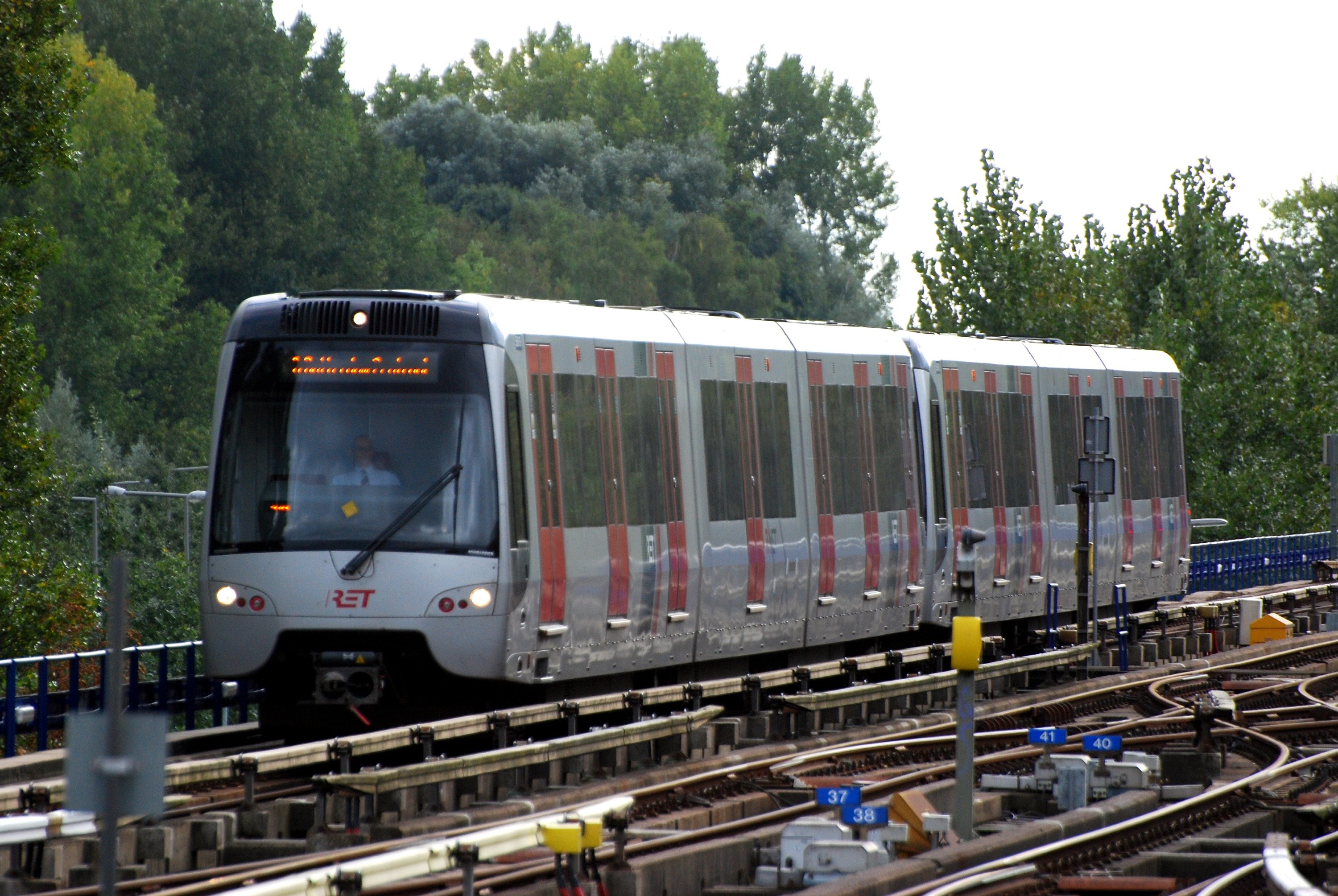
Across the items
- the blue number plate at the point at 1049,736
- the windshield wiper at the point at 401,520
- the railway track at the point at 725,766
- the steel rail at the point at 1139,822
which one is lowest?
the steel rail at the point at 1139,822

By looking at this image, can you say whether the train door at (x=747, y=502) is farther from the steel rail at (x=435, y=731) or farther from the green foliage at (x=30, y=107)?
the green foliage at (x=30, y=107)

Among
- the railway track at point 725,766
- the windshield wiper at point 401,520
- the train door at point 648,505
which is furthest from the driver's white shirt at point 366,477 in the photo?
the train door at point 648,505

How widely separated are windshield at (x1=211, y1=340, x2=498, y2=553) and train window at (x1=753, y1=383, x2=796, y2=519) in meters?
4.95

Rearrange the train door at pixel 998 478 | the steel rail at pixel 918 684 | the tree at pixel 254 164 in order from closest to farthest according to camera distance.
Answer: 1. the steel rail at pixel 918 684
2. the train door at pixel 998 478
3. the tree at pixel 254 164

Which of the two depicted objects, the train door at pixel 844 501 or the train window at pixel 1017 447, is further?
the train window at pixel 1017 447

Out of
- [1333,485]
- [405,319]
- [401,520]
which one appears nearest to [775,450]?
[405,319]

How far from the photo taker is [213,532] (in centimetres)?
1622

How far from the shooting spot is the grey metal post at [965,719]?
1326 cm

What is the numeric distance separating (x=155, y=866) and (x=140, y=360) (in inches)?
2774

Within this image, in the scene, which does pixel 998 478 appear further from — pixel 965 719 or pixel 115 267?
pixel 115 267

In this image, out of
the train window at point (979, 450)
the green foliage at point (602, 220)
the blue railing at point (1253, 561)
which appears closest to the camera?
the train window at point (979, 450)

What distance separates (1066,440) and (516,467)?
1385 cm

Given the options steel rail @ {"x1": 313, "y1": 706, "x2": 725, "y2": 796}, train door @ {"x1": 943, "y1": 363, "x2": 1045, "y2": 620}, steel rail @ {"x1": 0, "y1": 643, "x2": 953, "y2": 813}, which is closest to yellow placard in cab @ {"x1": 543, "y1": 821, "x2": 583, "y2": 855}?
→ steel rail @ {"x1": 0, "y1": 643, "x2": 953, "y2": 813}

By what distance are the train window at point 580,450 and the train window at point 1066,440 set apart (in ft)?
38.0
